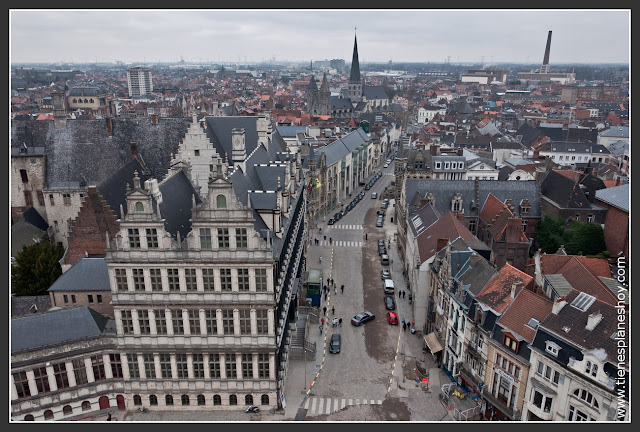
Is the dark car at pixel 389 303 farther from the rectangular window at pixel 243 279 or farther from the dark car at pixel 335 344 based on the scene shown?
the rectangular window at pixel 243 279

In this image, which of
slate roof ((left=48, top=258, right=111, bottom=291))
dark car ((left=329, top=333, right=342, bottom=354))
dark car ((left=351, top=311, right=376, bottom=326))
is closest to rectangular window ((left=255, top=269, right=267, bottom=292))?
dark car ((left=329, top=333, right=342, bottom=354))

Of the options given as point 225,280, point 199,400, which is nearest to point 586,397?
point 225,280

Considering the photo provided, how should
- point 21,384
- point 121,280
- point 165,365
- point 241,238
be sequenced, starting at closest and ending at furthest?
point 21,384, point 241,238, point 121,280, point 165,365

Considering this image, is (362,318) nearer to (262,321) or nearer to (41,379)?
(262,321)

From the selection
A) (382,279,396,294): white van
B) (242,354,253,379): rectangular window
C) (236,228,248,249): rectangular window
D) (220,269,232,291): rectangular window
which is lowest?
(382,279,396,294): white van

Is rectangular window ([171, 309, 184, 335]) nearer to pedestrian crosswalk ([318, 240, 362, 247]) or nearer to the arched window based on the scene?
the arched window

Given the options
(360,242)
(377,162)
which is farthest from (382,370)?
(377,162)
